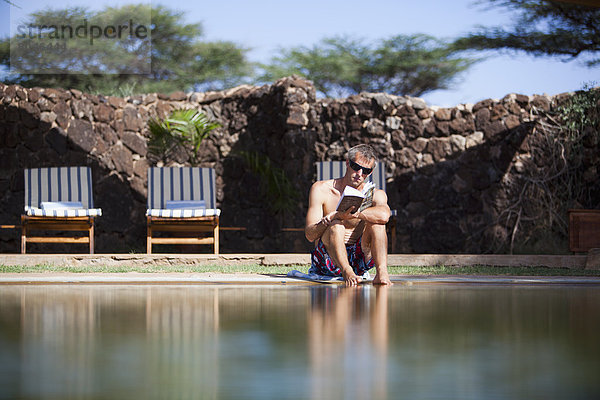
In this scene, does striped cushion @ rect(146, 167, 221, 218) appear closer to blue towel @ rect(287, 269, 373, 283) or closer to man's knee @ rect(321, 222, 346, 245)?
blue towel @ rect(287, 269, 373, 283)

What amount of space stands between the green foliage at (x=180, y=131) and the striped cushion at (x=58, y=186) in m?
1.13

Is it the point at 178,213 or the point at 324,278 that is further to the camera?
the point at 178,213

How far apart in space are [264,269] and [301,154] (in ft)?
10.2

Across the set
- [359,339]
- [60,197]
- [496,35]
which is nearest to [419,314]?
[359,339]

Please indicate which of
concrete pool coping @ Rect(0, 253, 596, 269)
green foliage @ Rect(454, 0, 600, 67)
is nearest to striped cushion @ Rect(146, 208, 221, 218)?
concrete pool coping @ Rect(0, 253, 596, 269)

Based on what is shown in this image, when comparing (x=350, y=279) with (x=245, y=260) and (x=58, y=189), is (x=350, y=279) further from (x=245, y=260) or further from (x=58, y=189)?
(x=58, y=189)

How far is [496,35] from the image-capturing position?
587 inches

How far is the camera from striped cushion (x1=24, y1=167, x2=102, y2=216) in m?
7.60

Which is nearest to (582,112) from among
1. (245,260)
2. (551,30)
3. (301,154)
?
(301,154)

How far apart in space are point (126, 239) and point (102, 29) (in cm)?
1314

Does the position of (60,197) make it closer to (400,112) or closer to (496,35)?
(400,112)

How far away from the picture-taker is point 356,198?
3822 mm

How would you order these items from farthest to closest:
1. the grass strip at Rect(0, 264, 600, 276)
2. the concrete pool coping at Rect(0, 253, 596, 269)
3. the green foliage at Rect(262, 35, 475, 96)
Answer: the green foliage at Rect(262, 35, 475, 96), the concrete pool coping at Rect(0, 253, 596, 269), the grass strip at Rect(0, 264, 600, 276)

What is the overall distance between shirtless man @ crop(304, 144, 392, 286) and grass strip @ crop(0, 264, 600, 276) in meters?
0.85
